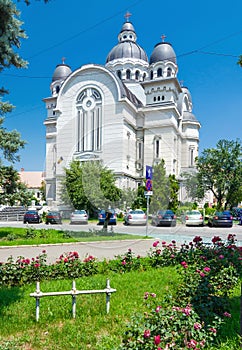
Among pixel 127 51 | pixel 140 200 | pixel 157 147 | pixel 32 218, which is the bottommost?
pixel 32 218

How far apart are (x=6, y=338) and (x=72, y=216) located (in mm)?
2833

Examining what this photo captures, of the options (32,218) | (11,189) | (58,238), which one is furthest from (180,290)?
(32,218)

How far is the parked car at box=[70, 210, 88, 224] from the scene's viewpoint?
5.56 meters

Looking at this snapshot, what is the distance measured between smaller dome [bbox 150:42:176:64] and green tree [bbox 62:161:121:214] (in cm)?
4088

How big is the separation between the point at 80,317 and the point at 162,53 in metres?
45.4

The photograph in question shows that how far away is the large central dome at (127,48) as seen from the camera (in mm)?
53250

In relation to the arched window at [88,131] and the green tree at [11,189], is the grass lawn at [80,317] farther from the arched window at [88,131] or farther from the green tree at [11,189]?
the green tree at [11,189]

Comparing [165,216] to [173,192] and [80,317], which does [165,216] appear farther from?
[80,317]

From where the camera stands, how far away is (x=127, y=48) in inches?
2115

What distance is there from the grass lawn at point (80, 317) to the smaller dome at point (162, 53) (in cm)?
4208

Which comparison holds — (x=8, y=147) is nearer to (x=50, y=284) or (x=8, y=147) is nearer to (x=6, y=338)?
(x=50, y=284)

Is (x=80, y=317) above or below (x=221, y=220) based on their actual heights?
below

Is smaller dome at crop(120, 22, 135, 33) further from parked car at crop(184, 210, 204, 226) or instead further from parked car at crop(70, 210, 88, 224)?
parked car at crop(70, 210, 88, 224)

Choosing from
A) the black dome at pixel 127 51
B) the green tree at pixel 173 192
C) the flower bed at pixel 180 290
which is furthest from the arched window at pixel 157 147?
the black dome at pixel 127 51
